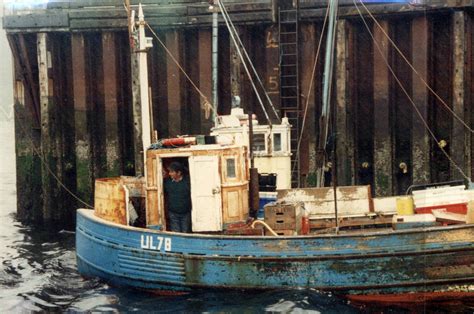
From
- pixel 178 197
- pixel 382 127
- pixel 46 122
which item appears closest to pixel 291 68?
pixel 382 127

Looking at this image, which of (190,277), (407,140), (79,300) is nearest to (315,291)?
(190,277)

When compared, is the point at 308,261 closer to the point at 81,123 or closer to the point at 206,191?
the point at 206,191

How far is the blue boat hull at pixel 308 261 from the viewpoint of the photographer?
34.6 feet

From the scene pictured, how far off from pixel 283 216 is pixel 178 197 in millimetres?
1949

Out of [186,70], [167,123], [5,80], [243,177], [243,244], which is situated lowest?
[243,244]

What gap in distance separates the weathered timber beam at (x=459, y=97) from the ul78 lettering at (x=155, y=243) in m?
7.03

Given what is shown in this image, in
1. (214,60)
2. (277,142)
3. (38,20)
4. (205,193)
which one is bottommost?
(205,193)

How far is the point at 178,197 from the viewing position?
12102mm

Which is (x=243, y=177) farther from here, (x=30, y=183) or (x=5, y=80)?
(x=5, y=80)

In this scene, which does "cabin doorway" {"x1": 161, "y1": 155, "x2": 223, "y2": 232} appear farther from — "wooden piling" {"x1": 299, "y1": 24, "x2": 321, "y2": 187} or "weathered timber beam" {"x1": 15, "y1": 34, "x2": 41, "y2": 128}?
"weathered timber beam" {"x1": 15, "y1": 34, "x2": 41, "y2": 128}

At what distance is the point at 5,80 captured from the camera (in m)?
104

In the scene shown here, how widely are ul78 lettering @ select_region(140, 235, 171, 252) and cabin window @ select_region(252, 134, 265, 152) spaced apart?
13.6ft

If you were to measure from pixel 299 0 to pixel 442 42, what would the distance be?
3.50 meters

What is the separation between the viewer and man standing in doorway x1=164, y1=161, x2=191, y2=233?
39.6 ft
